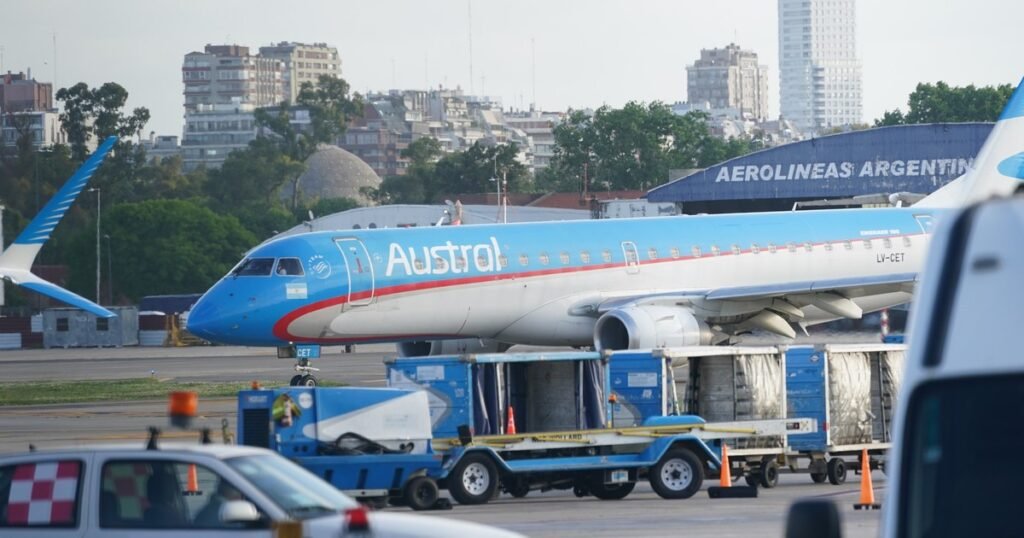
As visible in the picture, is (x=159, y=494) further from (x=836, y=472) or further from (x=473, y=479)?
(x=836, y=472)

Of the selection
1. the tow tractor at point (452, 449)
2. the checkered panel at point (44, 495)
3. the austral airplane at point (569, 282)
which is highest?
the austral airplane at point (569, 282)

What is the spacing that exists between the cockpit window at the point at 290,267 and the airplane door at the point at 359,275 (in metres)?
0.82

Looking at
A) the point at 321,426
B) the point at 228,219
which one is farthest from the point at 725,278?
the point at 228,219

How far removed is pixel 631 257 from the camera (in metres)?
33.8

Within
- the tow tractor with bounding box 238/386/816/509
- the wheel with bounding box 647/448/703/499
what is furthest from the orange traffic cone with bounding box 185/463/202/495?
the wheel with bounding box 647/448/703/499

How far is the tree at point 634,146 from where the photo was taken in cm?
14250

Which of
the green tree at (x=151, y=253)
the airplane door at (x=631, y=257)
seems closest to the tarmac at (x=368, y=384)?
the airplane door at (x=631, y=257)

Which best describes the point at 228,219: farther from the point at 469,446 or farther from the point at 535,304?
the point at 469,446

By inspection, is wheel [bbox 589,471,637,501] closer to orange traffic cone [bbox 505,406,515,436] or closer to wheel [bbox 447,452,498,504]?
wheel [bbox 447,452,498,504]

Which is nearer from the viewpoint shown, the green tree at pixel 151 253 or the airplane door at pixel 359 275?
the airplane door at pixel 359 275

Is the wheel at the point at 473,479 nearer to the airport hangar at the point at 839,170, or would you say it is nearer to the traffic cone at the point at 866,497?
the traffic cone at the point at 866,497

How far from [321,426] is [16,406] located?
20.8 metres

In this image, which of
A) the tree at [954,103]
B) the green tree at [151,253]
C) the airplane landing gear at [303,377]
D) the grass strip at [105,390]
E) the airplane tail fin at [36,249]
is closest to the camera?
the airplane landing gear at [303,377]

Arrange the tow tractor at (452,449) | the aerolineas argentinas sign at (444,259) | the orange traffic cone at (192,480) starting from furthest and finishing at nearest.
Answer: the aerolineas argentinas sign at (444,259)
the tow tractor at (452,449)
the orange traffic cone at (192,480)
